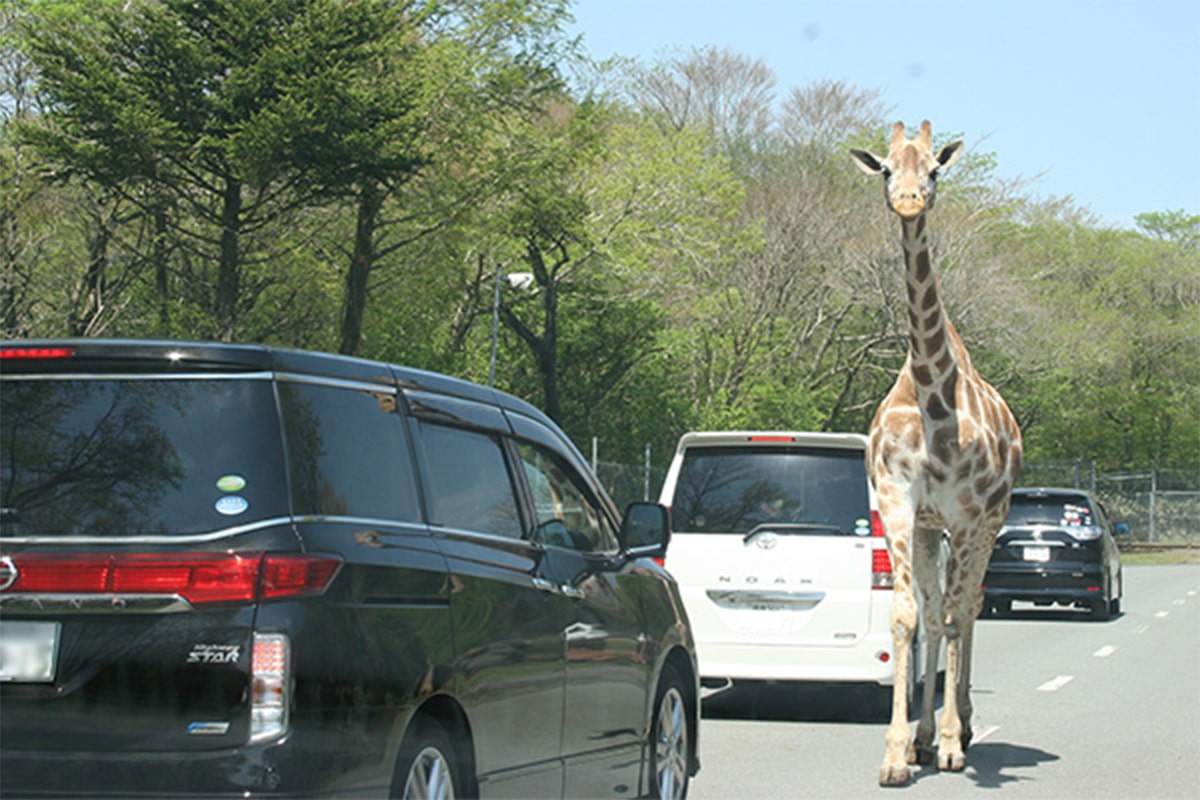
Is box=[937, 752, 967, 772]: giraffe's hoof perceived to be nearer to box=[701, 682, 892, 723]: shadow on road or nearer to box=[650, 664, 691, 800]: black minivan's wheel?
box=[701, 682, 892, 723]: shadow on road

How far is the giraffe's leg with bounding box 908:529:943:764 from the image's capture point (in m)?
9.84

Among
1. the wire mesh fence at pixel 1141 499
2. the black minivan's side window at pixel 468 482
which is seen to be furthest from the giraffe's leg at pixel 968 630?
the wire mesh fence at pixel 1141 499

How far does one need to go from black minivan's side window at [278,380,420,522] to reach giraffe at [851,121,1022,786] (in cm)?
478

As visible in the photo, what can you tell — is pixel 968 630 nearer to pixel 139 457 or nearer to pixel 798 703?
pixel 798 703

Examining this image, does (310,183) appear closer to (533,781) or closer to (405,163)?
(405,163)

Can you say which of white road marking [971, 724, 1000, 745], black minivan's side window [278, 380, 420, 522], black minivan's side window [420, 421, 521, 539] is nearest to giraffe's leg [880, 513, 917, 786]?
white road marking [971, 724, 1000, 745]

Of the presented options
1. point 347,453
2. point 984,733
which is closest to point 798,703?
point 984,733

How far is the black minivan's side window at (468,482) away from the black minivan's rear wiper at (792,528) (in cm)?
550

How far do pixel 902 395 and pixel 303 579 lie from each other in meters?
6.26

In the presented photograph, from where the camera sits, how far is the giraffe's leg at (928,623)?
32.3 feet

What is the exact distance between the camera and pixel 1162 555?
2272 inches

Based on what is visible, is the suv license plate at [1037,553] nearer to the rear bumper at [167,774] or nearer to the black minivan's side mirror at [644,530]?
the black minivan's side mirror at [644,530]

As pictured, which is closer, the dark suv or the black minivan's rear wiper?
the black minivan's rear wiper

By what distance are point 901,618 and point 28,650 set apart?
20.2 ft
